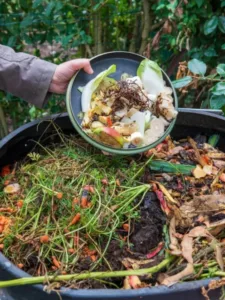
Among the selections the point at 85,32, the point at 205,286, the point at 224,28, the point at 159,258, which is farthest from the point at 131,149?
the point at 85,32

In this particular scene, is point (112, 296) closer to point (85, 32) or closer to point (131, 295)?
point (131, 295)

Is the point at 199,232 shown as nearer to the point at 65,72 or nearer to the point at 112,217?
the point at 112,217

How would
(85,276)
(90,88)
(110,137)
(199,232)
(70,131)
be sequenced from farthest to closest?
1. (70,131)
2. (90,88)
3. (110,137)
4. (199,232)
5. (85,276)

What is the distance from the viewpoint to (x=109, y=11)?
2.24m

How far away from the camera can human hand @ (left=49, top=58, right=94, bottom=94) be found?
1.36 metres

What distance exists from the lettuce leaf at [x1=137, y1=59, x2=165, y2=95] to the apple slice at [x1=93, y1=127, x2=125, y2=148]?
20 cm

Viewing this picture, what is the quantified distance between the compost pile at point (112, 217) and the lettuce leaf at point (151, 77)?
186mm

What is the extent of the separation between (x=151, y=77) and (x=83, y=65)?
0.20m

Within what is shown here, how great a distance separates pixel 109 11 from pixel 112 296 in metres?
1.64

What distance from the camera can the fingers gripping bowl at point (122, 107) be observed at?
1.28m

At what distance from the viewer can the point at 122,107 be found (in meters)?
1.33

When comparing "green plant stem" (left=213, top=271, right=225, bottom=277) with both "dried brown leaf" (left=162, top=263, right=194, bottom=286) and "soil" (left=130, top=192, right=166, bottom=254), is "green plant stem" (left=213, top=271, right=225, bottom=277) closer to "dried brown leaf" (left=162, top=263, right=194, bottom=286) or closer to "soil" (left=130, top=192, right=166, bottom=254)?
"dried brown leaf" (left=162, top=263, right=194, bottom=286)

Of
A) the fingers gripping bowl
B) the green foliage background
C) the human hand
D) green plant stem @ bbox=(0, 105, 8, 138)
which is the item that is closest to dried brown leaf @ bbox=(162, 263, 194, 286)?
the fingers gripping bowl

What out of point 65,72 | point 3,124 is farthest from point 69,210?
point 3,124
